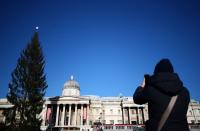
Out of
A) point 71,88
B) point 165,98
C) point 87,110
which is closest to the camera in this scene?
point 165,98

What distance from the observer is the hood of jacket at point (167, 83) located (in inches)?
132

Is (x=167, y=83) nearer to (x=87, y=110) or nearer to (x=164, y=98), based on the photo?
(x=164, y=98)

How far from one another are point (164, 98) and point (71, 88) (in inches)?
2558

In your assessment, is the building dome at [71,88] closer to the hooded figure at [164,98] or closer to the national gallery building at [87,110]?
the national gallery building at [87,110]

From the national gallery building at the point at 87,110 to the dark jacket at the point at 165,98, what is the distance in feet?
186

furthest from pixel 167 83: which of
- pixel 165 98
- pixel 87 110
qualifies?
pixel 87 110

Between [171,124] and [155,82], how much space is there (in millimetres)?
795

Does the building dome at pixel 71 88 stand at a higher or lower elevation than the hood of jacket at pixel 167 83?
higher

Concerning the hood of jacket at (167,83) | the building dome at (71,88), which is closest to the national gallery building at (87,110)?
the building dome at (71,88)

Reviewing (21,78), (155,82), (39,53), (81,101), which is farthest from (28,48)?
(155,82)

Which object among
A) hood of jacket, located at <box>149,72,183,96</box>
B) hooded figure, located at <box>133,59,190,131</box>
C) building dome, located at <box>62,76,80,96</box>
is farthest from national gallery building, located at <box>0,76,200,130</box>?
hood of jacket, located at <box>149,72,183,96</box>

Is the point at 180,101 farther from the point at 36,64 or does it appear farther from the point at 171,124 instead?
the point at 36,64

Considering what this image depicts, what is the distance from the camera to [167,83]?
345 cm

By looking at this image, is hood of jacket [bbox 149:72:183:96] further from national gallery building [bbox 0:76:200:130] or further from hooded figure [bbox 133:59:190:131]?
national gallery building [bbox 0:76:200:130]
